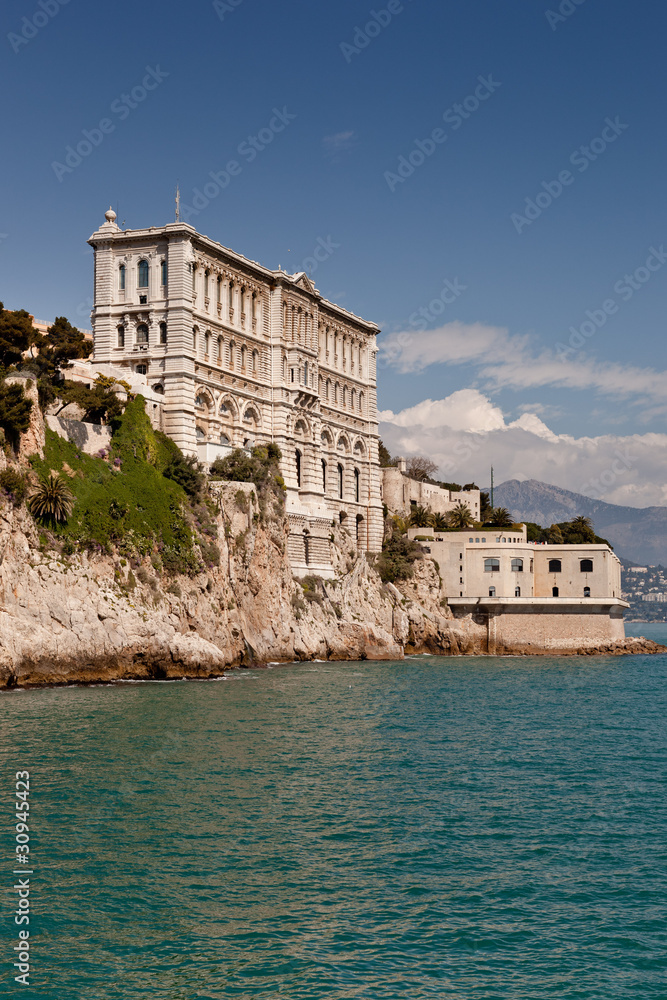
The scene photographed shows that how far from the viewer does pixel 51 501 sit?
4678 centimetres

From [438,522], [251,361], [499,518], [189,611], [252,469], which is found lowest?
[189,611]

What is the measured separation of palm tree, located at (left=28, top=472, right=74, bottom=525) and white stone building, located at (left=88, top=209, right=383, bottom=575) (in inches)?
586

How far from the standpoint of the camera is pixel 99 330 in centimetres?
6594

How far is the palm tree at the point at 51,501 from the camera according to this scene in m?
46.4

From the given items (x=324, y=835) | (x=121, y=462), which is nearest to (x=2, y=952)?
(x=324, y=835)

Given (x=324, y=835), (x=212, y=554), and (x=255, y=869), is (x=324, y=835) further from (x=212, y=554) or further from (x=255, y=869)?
(x=212, y=554)

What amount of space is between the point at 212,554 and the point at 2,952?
42719 mm

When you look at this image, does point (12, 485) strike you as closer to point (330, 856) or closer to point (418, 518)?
point (330, 856)

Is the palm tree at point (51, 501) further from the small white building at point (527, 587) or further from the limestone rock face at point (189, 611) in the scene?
the small white building at point (527, 587)

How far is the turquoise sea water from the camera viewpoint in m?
14.5

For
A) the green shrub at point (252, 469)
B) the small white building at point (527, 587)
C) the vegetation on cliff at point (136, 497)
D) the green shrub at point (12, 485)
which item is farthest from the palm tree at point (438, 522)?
the green shrub at point (12, 485)

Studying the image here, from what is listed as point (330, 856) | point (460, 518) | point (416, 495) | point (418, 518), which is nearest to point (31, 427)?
point (330, 856)

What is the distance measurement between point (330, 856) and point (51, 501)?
101 feet

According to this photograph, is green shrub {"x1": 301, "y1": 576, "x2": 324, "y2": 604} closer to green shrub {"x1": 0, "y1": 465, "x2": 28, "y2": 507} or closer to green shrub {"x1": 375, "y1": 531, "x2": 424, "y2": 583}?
green shrub {"x1": 375, "y1": 531, "x2": 424, "y2": 583}
